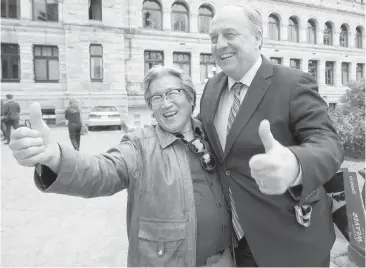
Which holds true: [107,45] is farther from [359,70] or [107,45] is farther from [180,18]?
[359,70]

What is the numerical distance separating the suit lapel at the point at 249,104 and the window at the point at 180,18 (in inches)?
886

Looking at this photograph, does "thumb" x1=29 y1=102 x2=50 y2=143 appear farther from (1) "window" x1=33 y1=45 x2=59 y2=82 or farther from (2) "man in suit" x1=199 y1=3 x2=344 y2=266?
(1) "window" x1=33 y1=45 x2=59 y2=82

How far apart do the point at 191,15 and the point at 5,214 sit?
68.8ft

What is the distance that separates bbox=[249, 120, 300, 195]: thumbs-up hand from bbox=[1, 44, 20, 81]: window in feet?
70.4

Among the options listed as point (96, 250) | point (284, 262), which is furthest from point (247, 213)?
point (96, 250)

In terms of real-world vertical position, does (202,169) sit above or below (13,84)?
below

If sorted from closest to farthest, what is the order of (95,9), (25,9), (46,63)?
(25,9), (46,63), (95,9)

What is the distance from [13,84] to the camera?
62.7ft

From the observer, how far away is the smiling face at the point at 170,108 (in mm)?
1994

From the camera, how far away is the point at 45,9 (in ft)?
65.4

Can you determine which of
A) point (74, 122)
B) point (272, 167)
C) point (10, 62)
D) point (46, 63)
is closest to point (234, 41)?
point (272, 167)

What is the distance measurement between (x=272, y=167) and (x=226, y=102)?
96 cm

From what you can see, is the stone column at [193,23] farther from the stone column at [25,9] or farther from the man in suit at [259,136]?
the man in suit at [259,136]

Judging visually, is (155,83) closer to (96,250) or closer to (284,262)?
(284,262)
